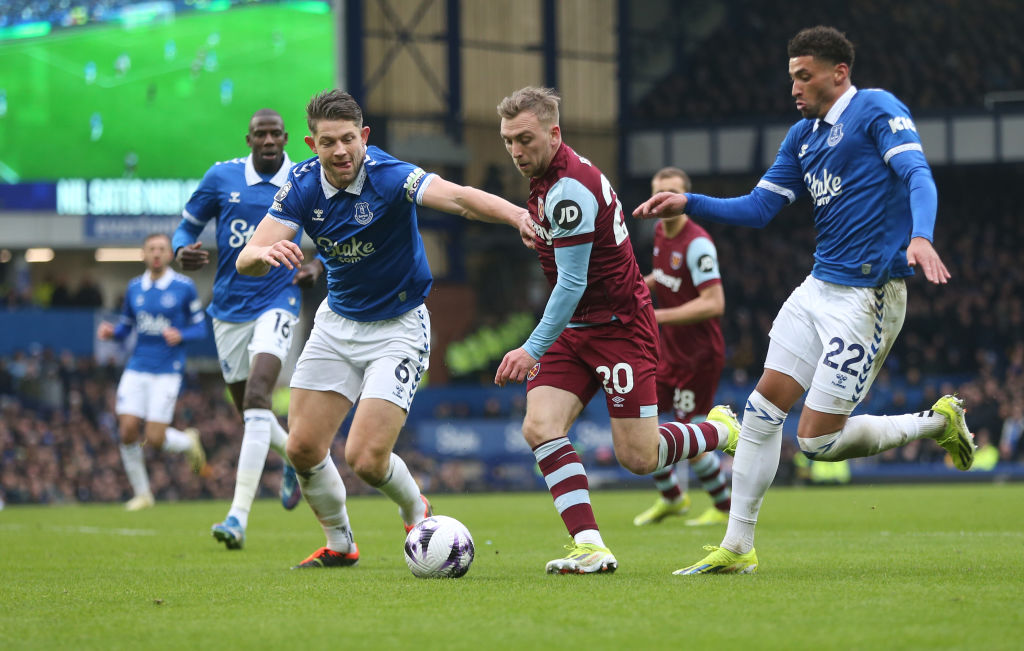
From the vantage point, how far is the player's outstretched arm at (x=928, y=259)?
5.42m

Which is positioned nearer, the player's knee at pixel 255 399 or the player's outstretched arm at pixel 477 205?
the player's outstretched arm at pixel 477 205

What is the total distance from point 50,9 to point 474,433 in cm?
1504

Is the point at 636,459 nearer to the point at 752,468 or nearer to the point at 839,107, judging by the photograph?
the point at 752,468

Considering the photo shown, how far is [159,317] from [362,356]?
26.6 feet

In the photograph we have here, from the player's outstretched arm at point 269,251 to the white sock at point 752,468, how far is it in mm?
2387

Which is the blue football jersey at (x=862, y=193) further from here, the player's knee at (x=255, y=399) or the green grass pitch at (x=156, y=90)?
the green grass pitch at (x=156, y=90)

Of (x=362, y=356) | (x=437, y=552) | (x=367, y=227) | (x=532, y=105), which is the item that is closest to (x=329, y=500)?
(x=362, y=356)

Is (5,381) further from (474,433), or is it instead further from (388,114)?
(388,114)

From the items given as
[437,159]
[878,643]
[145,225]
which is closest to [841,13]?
[437,159]

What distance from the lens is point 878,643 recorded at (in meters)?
4.18

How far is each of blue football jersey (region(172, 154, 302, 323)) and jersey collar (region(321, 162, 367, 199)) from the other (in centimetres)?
284

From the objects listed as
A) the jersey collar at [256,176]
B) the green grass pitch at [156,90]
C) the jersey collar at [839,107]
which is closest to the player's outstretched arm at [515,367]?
the jersey collar at [839,107]

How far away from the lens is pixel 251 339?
9.90m

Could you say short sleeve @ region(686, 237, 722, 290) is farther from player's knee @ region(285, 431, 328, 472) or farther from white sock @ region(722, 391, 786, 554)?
player's knee @ region(285, 431, 328, 472)
